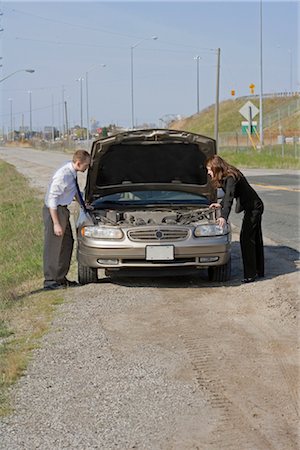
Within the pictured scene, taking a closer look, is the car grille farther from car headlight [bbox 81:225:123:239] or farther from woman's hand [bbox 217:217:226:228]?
woman's hand [bbox 217:217:226:228]

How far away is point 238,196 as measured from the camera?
30.8 ft

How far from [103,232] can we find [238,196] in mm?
1601

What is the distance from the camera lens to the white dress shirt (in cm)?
932

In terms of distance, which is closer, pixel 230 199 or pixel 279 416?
pixel 279 416

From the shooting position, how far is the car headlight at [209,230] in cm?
905

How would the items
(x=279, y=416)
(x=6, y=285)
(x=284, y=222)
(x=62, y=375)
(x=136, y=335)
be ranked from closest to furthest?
(x=279, y=416) < (x=62, y=375) < (x=136, y=335) < (x=6, y=285) < (x=284, y=222)

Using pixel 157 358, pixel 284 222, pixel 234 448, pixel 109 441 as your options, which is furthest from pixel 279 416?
pixel 284 222

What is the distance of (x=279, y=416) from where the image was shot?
16.5ft

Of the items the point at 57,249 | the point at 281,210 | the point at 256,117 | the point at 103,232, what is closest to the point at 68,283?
the point at 57,249

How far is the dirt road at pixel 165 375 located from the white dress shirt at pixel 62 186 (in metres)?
1.18

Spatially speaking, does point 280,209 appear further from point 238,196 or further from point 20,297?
point 20,297

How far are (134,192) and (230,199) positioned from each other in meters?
1.69

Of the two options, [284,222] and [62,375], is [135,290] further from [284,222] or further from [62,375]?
[284,222]

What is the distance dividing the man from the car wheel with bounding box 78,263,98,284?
0.54ft
